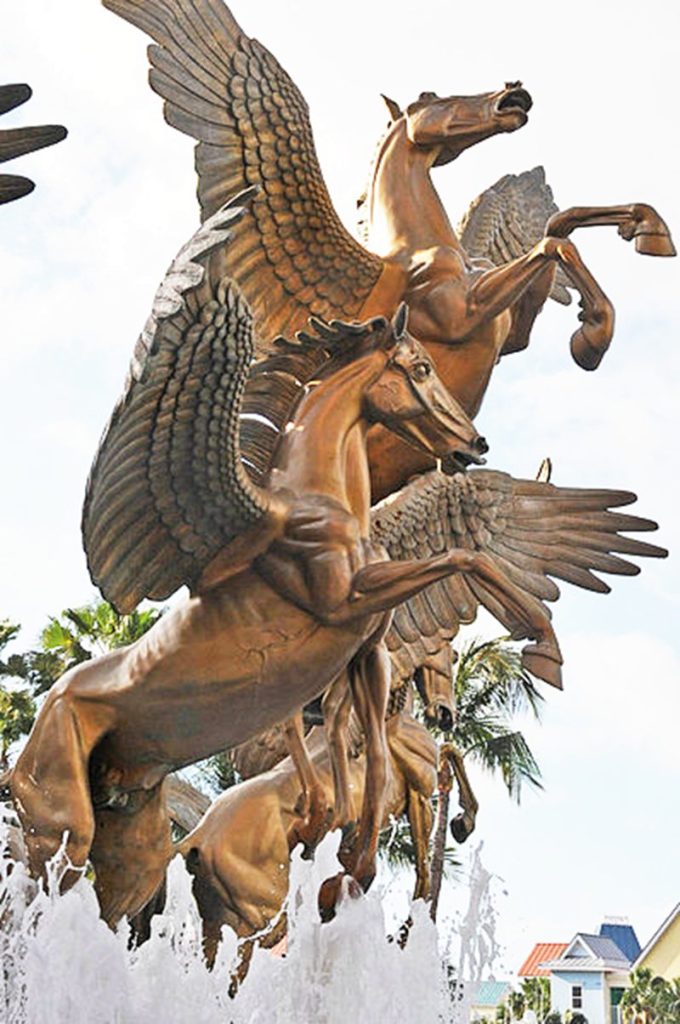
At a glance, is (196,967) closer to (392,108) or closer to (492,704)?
(392,108)

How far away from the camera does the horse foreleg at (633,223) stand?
24.8 ft

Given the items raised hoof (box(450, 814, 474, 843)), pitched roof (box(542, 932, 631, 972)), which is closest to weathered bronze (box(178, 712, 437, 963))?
raised hoof (box(450, 814, 474, 843))

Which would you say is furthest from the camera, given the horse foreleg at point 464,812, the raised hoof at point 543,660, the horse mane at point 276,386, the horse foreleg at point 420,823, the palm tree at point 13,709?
the palm tree at point 13,709

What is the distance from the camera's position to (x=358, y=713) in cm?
628

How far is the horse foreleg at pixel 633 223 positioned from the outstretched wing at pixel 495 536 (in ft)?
4.03

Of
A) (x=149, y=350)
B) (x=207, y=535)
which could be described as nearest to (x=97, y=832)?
(x=207, y=535)

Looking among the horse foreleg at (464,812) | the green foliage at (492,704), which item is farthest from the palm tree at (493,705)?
the horse foreleg at (464,812)

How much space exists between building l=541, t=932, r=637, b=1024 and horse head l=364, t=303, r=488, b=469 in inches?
1440

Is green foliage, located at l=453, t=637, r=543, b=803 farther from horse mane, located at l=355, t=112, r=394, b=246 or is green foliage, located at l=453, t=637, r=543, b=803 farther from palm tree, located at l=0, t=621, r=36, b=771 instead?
horse mane, located at l=355, t=112, r=394, b=246

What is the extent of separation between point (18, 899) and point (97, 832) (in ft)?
1.83

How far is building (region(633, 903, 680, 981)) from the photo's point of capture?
36.0 metres

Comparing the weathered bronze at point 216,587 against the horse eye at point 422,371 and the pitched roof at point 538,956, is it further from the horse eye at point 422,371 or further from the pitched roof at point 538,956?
the pitched roof at point 538,956

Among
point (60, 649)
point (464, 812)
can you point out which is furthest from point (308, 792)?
point (60, 649)

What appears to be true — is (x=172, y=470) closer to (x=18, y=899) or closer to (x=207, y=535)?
(x=207, y=535)
